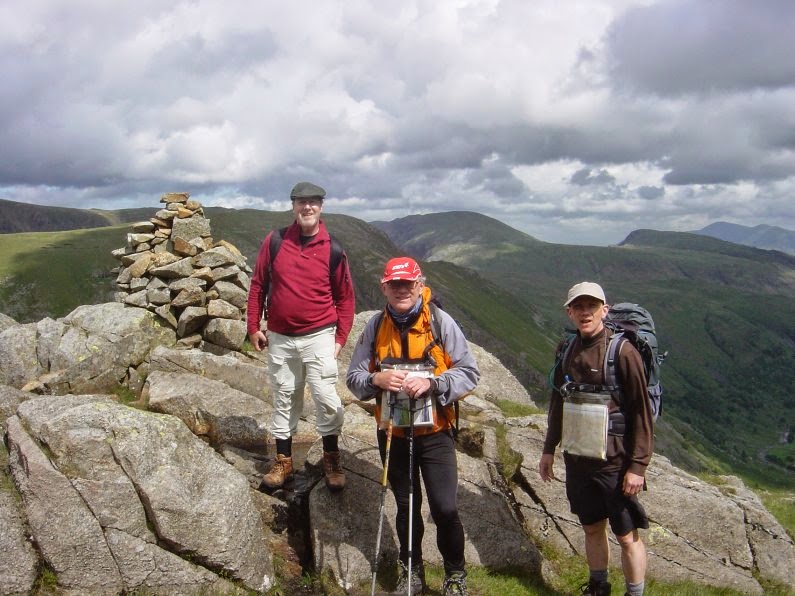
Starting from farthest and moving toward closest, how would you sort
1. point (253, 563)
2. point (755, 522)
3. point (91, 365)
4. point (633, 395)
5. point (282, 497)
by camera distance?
point (91, 365), point (755, 522), point (282, 497), point (253, 563), point (633, 395)

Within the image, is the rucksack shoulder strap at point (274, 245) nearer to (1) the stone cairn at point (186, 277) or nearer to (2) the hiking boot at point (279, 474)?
(2) the hiking boot at point (279, 474)

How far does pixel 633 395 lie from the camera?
283 inches

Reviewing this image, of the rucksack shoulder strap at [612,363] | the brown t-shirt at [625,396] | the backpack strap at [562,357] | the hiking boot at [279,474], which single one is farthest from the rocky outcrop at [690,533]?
the rucksack shoulder strap at [612,363]

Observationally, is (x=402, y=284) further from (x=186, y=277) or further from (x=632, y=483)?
(x=186, y=277)

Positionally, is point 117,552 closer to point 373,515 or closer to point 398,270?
point 373,515

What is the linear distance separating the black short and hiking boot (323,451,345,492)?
4.19 m

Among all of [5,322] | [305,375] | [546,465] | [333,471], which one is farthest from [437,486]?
[5,322]

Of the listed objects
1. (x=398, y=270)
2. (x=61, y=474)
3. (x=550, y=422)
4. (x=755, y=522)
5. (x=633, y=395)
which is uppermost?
(x=398, y=270)

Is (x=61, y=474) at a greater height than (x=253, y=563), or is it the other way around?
(x=61, y=474)

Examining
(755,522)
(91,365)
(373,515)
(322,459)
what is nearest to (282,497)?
(322,459)

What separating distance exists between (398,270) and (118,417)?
4865 millimetres

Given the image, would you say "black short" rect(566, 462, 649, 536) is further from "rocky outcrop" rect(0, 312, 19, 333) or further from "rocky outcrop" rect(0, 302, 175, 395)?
"rocky outcrop" rect(0, 312, 19, 333)

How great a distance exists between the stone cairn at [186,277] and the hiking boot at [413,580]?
1215 centimetres

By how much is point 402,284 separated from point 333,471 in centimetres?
443
